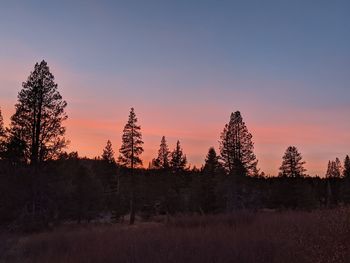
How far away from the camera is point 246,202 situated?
52062 mm

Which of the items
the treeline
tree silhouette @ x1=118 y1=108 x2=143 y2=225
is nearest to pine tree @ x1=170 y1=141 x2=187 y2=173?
the treeline

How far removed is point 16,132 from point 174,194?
33.8m

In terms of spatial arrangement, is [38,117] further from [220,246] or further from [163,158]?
[163,158]

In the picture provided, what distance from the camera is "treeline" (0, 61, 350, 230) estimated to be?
3419cm

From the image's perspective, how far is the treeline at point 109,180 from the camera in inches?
1346

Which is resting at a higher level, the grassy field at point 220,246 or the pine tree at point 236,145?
the pine tree at point 236,145

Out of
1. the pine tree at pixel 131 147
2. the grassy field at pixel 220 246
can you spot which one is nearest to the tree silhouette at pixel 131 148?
the pine tree at pixel 131 147

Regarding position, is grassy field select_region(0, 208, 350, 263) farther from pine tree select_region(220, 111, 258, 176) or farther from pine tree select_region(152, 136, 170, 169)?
pine tree select_region(152, 136, 170, 169)

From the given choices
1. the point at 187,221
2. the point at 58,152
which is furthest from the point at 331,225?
the point at 58,152

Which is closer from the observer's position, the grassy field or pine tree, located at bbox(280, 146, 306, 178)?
the grassy field

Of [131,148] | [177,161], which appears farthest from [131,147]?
[177,161]

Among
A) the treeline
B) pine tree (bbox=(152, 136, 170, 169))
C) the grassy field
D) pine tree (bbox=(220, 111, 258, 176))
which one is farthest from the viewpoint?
pine tree (bbox=(152, 136, 170, 169))

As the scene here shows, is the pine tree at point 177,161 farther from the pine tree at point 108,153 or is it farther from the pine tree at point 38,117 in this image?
the pine tree at point 38,117

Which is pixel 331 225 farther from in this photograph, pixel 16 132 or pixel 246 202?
pixel 246 202
